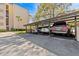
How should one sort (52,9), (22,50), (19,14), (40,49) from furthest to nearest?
(19,14), (52,9), (40,49), (22,50)

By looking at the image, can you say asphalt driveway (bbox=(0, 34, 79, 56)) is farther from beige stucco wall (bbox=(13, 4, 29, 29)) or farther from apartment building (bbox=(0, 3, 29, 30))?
beige stucco wall (bbox=(13, 4, 29, 29))

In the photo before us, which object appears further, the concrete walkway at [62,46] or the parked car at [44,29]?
the parked car at [44,29]

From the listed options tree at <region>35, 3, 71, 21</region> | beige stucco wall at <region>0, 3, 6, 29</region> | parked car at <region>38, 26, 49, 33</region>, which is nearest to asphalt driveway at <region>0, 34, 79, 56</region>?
parked car at <region>38, 26, 49, 33</region>

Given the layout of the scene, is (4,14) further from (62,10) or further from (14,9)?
(62,10)

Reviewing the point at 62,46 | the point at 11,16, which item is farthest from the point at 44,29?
the point at 11,16

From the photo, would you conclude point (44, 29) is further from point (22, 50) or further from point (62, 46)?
point (22, 50)

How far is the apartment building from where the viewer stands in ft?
117

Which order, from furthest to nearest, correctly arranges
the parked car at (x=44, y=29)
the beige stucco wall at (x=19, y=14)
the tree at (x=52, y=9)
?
the beige stucco wall at (x=19, y=14)
the tree at (x=52, y=9)
the parked car at (x=44, y=29)

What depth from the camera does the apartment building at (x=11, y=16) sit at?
3581 cm

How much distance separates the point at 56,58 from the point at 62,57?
30 cm

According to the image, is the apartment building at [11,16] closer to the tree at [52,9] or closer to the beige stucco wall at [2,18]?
the beige stucco wall at [2,18]

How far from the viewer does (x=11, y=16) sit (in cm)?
4028

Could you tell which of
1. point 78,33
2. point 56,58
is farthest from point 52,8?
point 56,58

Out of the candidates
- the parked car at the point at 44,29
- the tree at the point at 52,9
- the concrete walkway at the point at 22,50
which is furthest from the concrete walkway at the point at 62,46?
the tree at the point at 52,9
